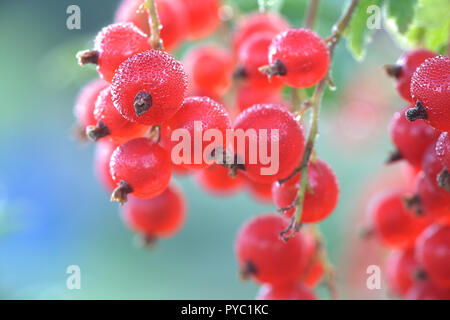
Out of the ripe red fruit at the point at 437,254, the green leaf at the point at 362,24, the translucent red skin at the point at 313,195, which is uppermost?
the green leaf at the point at 362,24

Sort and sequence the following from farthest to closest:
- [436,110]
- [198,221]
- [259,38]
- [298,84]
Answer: [198,221]
[259,38]
[298,84]
[436,110]

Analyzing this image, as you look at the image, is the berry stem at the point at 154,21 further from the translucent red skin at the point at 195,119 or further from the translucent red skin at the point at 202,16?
the translucent red skin at the point at 202,16

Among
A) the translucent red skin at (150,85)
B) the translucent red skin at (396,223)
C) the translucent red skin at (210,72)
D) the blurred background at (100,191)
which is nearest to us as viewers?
the translucent red skin at (150,85)

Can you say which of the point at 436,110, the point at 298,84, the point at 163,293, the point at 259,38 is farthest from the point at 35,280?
the point at 436,110

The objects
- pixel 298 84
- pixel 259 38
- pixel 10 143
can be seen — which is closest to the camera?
pixel 298 84

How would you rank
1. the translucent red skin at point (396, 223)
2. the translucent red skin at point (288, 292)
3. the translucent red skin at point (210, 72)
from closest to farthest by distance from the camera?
the translucent red skin at point (288, 292), the translucent red skin at point (396, 223), the translucent red skin at point (210, 72)

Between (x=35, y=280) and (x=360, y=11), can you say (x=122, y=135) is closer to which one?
(x=360, y=11)

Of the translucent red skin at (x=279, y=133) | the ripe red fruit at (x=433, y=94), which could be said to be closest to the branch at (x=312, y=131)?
the translucent red skin at (x=279, y=133)

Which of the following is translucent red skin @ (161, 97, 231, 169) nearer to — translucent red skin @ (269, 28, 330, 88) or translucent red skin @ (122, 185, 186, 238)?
translucent red skin @ (269, 28, 330, 88)
